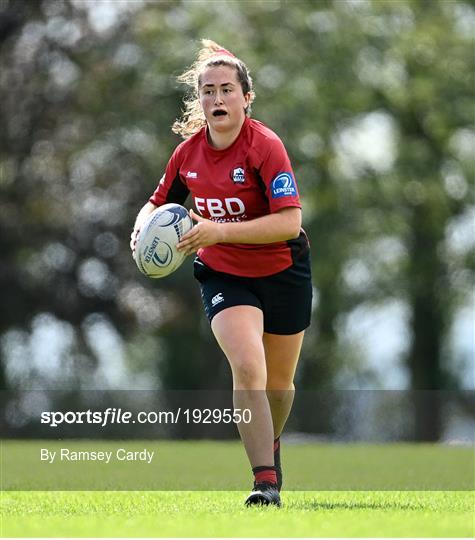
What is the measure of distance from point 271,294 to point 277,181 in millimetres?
643

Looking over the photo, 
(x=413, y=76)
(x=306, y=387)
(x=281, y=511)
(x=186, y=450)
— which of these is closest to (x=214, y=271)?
(x=281, y=511)

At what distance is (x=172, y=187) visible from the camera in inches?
268

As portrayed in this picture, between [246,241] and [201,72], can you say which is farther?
[201,72]

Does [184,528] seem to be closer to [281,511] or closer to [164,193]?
[281,511]

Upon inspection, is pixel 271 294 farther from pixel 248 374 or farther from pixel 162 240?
pixel 162 240

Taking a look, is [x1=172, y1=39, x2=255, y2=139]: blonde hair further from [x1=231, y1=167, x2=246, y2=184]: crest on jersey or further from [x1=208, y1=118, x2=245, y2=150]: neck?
[x1=231, y1=167, x2=246, y2=184]: crest on jersey

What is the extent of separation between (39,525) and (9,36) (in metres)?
19.3

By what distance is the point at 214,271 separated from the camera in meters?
6.60

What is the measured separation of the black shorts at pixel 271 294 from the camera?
6449 mm

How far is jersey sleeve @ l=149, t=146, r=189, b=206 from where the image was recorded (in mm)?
6766

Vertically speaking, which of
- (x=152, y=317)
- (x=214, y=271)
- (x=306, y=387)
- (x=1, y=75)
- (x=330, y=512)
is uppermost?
(x=1, y=75)

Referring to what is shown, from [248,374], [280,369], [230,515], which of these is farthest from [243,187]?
[230,515]

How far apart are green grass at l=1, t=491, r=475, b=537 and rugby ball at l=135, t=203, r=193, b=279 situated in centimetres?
119
